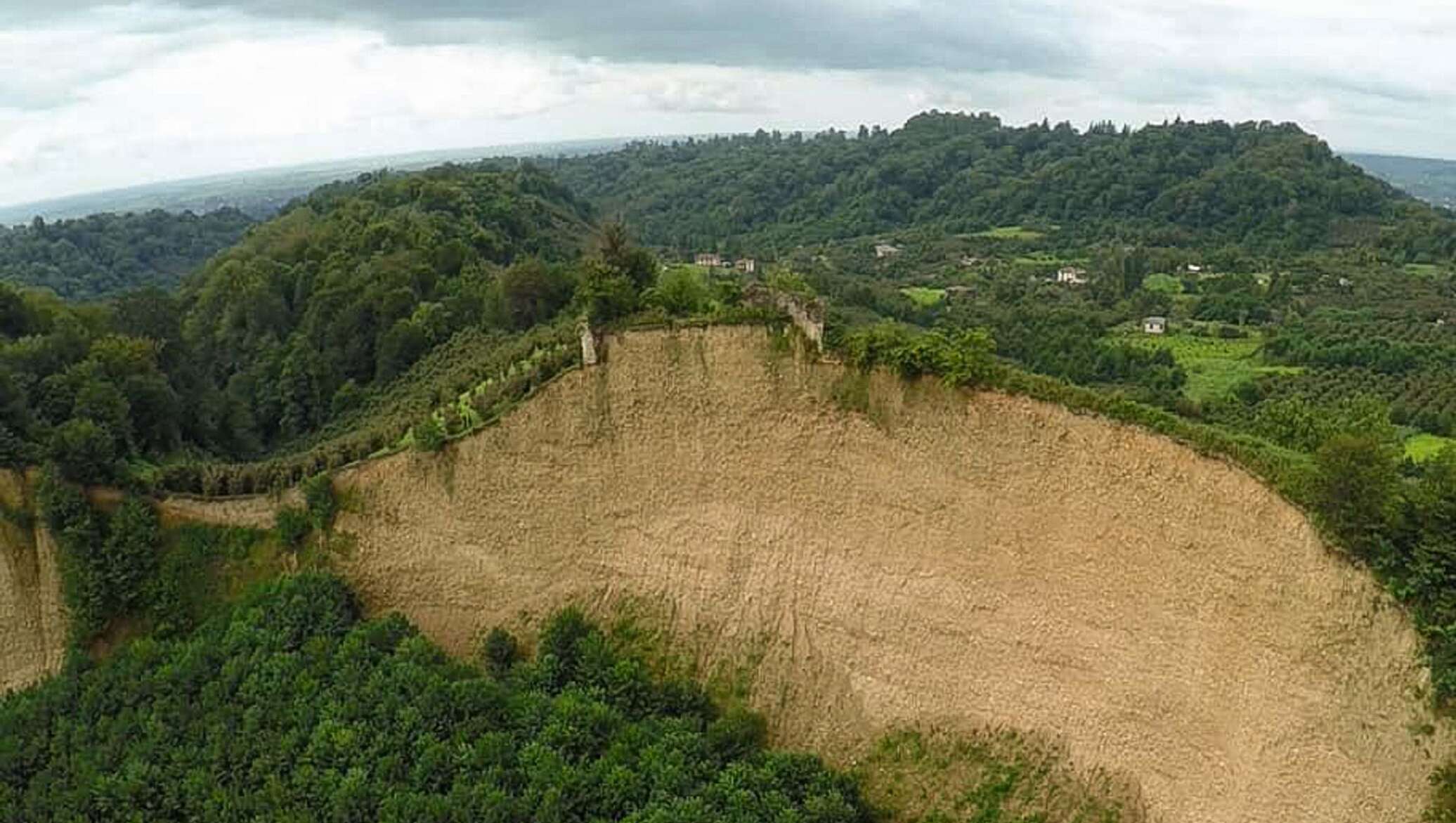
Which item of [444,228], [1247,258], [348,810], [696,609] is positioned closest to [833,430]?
[696,609]

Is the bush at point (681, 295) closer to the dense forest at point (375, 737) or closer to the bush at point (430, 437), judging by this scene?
the bush at point (430, 437)

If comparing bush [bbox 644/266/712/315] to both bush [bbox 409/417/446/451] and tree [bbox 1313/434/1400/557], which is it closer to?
bush [bbox 409/417/446/451]

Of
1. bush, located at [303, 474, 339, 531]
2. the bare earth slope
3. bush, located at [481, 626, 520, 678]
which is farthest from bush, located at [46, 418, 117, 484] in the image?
bush, located at [481, 626, 520, 678]

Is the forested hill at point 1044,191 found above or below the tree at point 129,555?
above

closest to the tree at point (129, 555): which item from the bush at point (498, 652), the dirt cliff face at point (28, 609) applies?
the dirt cliff face at point (28, 609)

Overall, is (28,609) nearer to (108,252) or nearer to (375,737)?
(375,737)

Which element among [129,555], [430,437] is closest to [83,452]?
[129,555]

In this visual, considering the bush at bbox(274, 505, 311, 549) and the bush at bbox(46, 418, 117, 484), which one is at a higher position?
the bush at bbox(46, 418, 117, 484)
